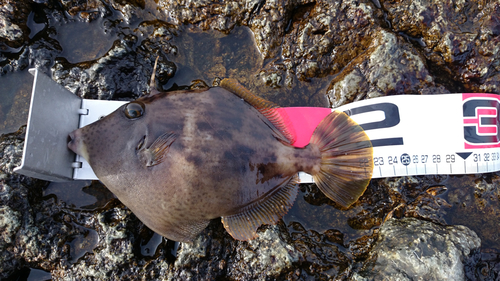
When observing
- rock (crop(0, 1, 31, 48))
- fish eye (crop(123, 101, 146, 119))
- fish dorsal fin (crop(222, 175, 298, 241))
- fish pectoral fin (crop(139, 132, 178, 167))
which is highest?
rock (crop(0, 1, 31, 48))

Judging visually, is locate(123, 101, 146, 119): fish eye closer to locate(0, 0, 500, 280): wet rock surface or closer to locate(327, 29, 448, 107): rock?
locate(0, 0, 500, 280): wet rock surface

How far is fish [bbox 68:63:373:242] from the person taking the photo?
257 cm

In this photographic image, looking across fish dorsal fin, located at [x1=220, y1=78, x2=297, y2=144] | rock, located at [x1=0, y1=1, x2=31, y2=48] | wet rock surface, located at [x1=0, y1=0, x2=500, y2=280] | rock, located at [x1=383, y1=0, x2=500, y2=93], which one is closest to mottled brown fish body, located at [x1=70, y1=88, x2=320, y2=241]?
fish dorsal fin, located at [x1=220, y1=78, x2=297, y2=144]

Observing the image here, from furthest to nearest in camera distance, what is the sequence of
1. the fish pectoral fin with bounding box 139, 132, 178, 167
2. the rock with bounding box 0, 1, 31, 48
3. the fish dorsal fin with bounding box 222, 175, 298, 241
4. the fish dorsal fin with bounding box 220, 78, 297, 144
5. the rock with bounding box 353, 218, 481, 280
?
the rock with bounding box 0, 1, 31, 48 → the fish dorsal fin with bounding box 220, 78, 297, 144 → the fish dorsal fin with bounding box 222, 175, 298, 241 → the rock with bounding box 353, 218, 481, 280 → the fish pectoral fin with bounding box 139, 132, 178, 167

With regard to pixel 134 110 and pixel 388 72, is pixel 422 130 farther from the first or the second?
pixel 134 110

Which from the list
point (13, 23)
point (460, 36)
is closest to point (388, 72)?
point (460, 36)

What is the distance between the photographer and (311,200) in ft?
11.3

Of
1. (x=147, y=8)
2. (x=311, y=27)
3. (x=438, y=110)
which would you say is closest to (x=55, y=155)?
(x=147, y=8)

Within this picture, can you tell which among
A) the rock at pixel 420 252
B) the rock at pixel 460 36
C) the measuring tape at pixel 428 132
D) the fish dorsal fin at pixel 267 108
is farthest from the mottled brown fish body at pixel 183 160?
the rock at pixel 460 36

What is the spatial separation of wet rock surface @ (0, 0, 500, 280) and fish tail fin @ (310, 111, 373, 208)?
20.0 inches

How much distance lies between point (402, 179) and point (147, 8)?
3.92 metres

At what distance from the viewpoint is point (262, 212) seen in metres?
2.95

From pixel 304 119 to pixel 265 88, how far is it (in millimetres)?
672

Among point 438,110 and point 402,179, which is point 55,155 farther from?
point 438,110
